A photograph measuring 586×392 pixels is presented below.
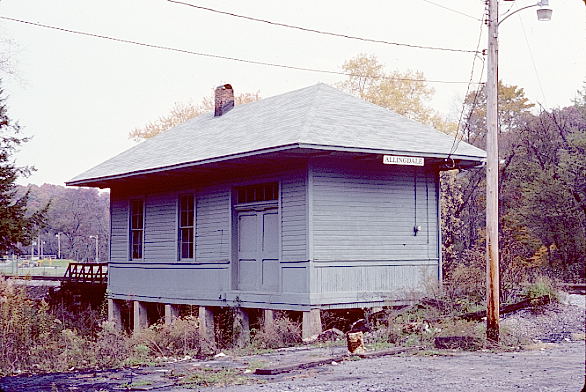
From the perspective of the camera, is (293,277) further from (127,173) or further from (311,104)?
(127,173)

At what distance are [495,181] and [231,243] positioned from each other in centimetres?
769

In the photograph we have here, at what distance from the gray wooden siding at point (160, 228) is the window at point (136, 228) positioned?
0.64m

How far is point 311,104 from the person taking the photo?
19859mm

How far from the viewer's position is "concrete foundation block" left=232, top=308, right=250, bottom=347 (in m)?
18.7

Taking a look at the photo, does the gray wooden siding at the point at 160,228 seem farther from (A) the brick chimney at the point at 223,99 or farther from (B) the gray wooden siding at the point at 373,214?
(B) the gray wooden siding at the point at 373,214

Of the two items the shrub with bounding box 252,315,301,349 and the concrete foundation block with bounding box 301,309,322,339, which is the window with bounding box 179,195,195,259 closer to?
the shrub with bounding box 252,315,301,349

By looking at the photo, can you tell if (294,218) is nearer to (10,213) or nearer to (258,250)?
(258,250)

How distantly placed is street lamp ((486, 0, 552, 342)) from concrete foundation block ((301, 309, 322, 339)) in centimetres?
401

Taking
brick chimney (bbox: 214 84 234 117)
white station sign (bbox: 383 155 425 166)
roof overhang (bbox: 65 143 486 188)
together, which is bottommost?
white station sign (bbox: 383 155 425 166)

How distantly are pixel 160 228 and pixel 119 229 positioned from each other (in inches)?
113

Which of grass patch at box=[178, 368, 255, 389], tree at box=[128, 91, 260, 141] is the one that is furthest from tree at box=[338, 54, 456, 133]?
grass patch at box=[178, 368, 255, 389]

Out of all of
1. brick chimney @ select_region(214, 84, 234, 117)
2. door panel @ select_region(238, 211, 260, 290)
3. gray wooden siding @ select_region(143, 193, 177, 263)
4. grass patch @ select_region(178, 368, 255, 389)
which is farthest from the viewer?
brick chimney @ select_region(214, 84, 234, 117)

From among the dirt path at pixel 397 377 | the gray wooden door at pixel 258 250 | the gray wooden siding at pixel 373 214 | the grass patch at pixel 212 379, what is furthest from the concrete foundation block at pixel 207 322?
the grass patch at pixel 212 379

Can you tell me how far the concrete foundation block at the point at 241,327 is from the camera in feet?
61.4
